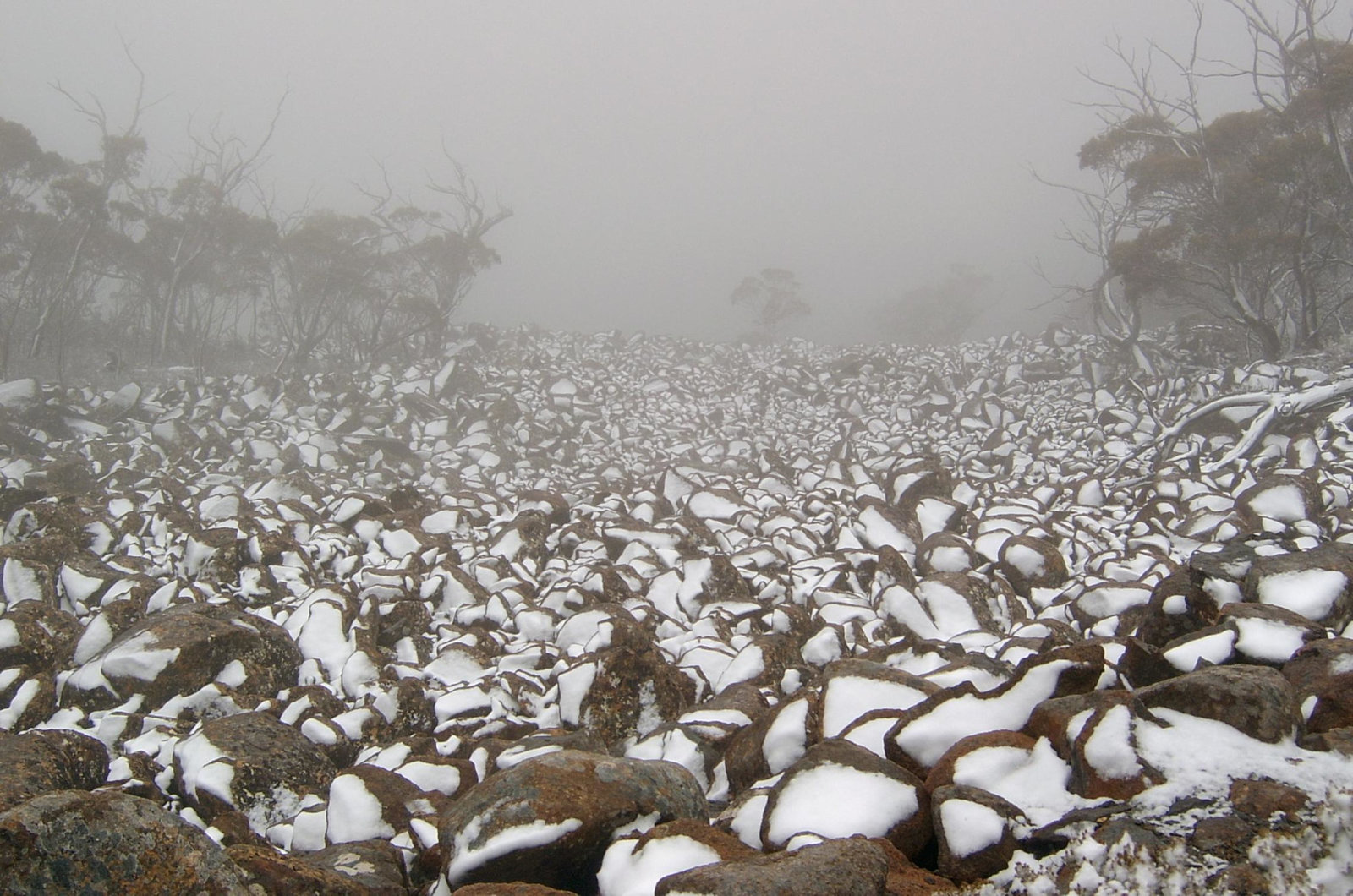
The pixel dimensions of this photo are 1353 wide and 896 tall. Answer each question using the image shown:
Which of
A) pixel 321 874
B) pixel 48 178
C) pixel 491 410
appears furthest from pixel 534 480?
pixel 48 178

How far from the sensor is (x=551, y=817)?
3.40 meters

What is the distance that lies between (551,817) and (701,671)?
3234 millimetres

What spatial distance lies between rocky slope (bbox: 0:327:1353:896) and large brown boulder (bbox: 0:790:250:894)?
0.4 inches

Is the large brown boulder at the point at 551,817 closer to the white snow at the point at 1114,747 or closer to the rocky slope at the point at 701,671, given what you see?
the rocky slope at the point at 701,671

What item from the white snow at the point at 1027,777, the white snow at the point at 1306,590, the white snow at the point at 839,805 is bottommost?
the white snow at the point at 839,805

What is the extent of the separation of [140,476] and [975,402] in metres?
21.5

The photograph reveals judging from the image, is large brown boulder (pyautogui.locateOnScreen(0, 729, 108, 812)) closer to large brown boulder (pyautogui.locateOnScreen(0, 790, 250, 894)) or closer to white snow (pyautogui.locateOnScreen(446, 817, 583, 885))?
large brown boulder (pyautogui.locateOnScreen(0, 790, 250, 894))

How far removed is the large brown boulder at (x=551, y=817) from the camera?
3.30m

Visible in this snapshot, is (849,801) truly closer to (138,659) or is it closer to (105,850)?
(105,850)

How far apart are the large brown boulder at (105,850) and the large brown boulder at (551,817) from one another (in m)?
0.97

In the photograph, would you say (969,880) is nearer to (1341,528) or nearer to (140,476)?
(1341,528)

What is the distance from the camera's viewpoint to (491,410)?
72.5 feet

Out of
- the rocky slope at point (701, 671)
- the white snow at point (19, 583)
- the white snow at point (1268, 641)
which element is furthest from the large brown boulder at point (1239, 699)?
the white snow at point (19, 583)

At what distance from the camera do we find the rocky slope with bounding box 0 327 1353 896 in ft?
9.50
